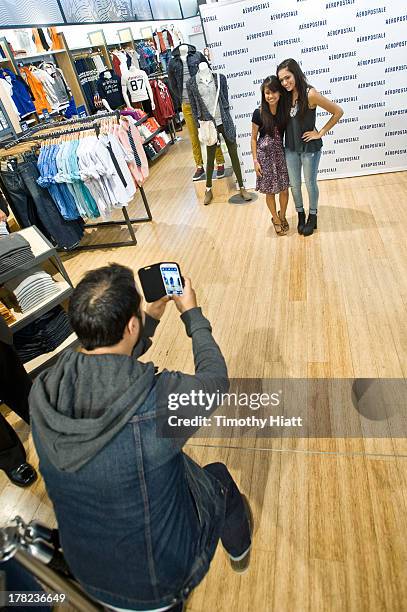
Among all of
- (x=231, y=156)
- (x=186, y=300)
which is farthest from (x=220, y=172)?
(x=186, y=300)

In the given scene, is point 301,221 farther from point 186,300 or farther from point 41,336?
point 186,300

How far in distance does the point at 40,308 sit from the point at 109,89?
219 inches

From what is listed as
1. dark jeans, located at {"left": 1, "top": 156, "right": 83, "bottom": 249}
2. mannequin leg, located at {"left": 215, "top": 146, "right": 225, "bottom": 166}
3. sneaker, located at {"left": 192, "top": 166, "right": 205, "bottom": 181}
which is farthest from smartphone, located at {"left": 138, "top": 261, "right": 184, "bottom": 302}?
mannequin leg, located at {"left": 215, "top": 146, "right": 225, "bottom": 166}

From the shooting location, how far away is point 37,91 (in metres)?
5.75

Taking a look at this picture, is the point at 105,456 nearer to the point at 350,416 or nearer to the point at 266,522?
the point at 266,522

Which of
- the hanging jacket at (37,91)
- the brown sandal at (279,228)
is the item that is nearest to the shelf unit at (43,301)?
the brown sandal at (279,228)

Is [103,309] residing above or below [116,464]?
above

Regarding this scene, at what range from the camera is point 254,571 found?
5.10 ft

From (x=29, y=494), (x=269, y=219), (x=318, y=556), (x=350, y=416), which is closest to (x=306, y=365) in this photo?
(x=350, y=416)

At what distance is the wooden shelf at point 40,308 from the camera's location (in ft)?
8.17

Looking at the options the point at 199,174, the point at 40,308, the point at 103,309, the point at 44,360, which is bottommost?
the point at 44,360

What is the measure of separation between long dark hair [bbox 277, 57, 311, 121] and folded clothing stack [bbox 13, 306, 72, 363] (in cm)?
233

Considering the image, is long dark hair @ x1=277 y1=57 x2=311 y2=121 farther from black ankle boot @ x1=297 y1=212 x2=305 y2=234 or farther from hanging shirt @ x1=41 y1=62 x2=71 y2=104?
hanging shirt @ x1=41 y1=62 x2=71 y2=104

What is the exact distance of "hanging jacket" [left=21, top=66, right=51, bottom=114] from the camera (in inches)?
221
